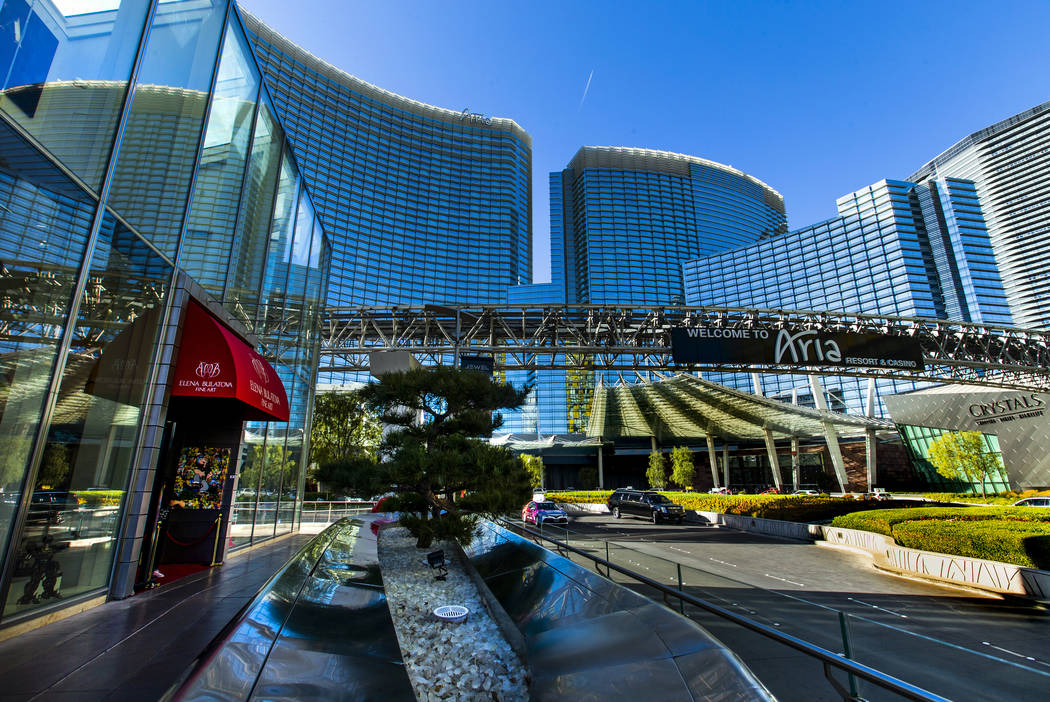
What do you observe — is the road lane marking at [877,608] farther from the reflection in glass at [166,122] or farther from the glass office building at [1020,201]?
the glass office building at [1020,201]

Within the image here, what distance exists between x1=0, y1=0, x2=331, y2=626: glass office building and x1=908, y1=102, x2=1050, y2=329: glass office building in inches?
6168

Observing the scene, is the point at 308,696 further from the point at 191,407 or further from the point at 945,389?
the point at 945,389

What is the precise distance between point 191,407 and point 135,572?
145 inches

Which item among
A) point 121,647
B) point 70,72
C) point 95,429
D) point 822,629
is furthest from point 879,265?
point 121,647

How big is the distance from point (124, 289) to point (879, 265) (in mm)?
114156

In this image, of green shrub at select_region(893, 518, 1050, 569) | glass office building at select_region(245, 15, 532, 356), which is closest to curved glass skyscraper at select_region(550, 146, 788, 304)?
glass office building at select_region(245, 15, 532, 356)

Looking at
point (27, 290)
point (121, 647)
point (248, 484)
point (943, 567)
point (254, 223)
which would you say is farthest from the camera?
point (248, 484)

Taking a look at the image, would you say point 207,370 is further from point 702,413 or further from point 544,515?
point 702,413

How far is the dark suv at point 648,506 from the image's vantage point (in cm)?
2470

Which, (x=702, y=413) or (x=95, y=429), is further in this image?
(x=702, y=413)

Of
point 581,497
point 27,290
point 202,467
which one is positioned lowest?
point 581,497

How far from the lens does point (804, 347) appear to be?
1977cm

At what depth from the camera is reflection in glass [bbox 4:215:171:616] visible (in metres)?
5.63

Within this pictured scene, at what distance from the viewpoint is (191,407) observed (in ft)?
32.7
